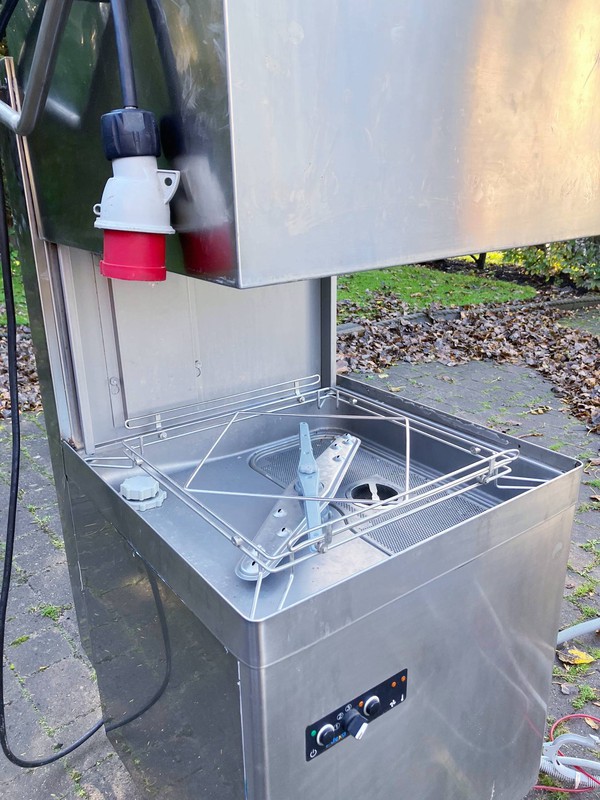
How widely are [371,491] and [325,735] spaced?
21.7 inches

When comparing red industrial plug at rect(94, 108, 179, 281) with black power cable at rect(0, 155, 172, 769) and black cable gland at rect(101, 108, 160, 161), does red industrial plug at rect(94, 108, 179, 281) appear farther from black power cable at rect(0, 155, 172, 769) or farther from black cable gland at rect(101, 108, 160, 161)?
black power cable at rect(0, 155, 172, 769)

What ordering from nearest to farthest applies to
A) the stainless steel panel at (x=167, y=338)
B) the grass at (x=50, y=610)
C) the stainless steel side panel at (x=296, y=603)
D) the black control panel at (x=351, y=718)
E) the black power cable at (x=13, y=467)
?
the stainless steel side panel at (x=296, y=603), the black control panel at (x=351, y=718), the black power cable at (x=13, y=467), the stainless steel panel at (x=167, y=338), the grass at (x=50, y=610)

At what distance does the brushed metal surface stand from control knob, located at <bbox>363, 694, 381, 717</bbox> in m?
0.72

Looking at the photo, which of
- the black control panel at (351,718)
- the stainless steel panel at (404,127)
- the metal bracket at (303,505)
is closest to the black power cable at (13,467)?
the metal bracket at (303,505)

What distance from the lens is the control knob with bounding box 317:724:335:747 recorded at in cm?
102

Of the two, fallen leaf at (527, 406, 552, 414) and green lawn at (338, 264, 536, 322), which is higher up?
green lawn at (338, 264, 536, 322)

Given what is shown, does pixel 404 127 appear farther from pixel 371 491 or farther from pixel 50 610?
pixel 50 610

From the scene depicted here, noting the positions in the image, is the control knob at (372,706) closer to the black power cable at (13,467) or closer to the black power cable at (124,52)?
the black power cable at (13,467)

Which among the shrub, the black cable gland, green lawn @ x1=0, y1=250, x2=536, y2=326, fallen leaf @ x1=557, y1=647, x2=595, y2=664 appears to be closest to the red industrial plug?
the black cable gland

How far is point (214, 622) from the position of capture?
975 mm

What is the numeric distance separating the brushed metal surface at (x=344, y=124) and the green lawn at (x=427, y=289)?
4862 millimetres

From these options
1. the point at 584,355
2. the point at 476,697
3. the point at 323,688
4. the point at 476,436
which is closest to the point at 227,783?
the point at 323,688

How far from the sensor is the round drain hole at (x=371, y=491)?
145 centimetres

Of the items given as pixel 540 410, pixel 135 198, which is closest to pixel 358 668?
pixel 135 198
